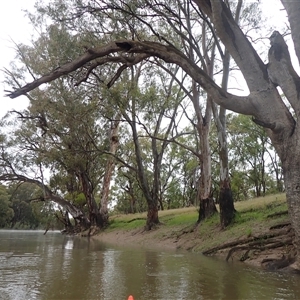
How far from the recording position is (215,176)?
39375 millimetres

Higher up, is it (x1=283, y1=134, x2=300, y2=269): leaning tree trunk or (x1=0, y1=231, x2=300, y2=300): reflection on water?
(x1=283, y1=134, x2=300, y2=269): leaning tree trunk

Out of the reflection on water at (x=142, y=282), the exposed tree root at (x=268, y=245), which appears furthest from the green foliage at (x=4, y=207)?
the exposed tree root at (x=268, y=245)

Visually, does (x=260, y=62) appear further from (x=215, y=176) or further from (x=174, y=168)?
(x=174, y=168)

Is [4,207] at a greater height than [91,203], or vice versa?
[4,207]

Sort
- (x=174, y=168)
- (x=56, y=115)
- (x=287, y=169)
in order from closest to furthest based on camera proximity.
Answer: (x=287, y=169), (x=56, y=115), (x=174, y=168)

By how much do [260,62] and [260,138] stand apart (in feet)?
94.6

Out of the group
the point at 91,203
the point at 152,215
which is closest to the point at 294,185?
the point at 152,215

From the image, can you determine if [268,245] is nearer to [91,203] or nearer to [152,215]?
[152,215]

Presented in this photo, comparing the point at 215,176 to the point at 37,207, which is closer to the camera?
the point at 215,176

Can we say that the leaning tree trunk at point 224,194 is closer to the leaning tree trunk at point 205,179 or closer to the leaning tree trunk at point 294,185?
the leaning tree trunk at point 205,179

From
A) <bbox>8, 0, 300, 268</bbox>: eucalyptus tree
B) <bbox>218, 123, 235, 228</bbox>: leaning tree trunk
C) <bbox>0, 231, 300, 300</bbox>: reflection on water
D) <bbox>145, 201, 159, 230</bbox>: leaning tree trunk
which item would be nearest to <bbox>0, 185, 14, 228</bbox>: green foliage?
<bbox>145, 201, 159, 230</bbox>: leaning tree trunk

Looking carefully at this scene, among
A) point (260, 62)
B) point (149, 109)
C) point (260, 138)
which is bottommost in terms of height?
point (260, 62)

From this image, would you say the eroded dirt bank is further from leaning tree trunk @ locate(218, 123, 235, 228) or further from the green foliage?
the green foliage

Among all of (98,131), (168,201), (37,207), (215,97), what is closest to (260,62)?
(215,97)
